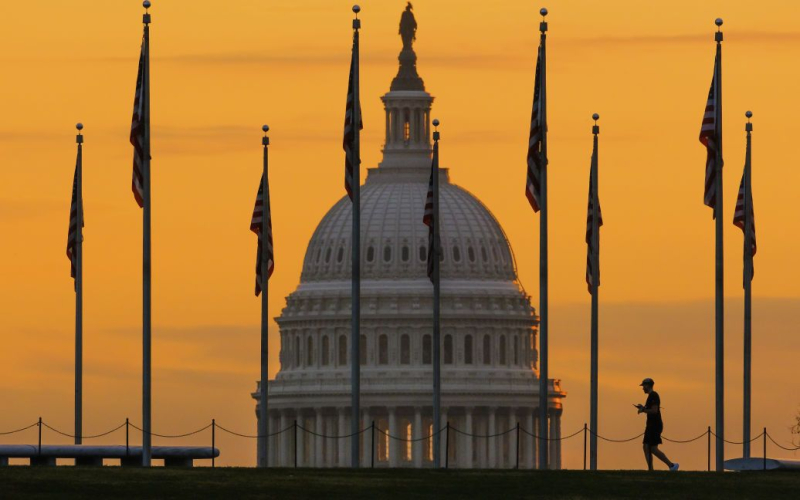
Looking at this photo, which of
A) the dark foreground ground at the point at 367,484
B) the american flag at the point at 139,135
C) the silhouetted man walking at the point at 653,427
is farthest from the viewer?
the american flag at the point at 139,135

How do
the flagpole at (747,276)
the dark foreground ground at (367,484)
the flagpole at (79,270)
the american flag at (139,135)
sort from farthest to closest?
1. the flagpole at (79,270)
2. the flagpole at (747,276)
3. the american flag at (139,135)
4. the dark foreground ground at (367,484)

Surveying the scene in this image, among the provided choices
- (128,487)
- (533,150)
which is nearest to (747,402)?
(533,150)

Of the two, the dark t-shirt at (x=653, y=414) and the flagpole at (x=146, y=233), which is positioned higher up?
the flagpole at (x=146, y=233)

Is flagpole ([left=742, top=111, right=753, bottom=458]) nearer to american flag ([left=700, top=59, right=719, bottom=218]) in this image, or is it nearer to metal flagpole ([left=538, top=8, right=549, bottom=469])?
metal flagpole ([left=538, top=8, right=549, bottom=469])

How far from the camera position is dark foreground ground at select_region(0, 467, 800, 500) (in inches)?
3273

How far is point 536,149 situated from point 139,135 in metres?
13.4

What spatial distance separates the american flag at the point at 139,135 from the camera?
372ft

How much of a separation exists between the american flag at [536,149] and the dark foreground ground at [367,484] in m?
26.8

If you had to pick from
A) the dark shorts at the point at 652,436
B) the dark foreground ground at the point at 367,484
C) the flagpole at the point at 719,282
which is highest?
the flagpole at the point at 719,282

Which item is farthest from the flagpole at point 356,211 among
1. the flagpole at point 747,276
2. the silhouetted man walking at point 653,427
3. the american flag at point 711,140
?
the silhouetted man walking at point 653,427

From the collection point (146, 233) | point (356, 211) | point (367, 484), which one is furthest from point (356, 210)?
point (367, 484)

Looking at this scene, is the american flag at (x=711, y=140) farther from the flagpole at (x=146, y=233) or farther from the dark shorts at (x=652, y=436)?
the dark shorts at (x=652, y=436)

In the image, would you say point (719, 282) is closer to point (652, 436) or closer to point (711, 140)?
point (711, 140)

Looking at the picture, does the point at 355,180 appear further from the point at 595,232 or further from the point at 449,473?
the point at 449,473
